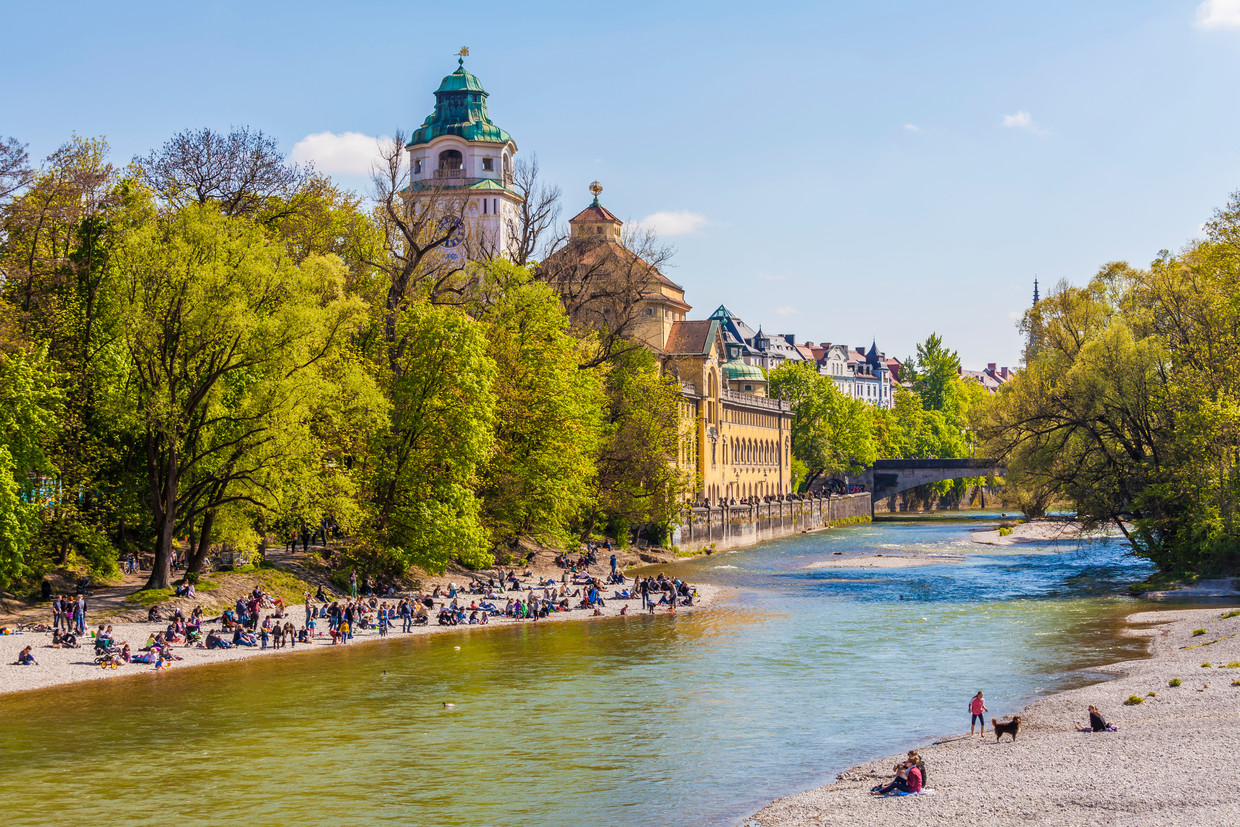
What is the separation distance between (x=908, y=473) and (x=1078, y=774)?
11466 centimetres

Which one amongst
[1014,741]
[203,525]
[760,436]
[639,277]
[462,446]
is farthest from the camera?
[760,436]

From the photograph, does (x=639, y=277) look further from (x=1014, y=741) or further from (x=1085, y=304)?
(x=1014, y=741)

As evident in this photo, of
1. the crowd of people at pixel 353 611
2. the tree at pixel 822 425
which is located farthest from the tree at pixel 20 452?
the tree at pixel 822 425

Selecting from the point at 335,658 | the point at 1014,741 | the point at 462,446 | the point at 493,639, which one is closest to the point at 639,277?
the point at 462,446

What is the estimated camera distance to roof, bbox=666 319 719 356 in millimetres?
106375

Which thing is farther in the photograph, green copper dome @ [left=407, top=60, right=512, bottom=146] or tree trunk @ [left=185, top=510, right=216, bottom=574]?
green copper dome @ [left=407, top=60, right=512, bottom=146]

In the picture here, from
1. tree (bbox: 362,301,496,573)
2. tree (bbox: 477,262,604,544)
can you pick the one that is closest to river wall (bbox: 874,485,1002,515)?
tree (bbox: 477,262,604,544)

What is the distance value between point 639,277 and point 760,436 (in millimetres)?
57900

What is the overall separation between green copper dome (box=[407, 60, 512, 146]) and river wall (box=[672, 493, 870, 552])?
44.7m

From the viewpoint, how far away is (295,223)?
178 ft

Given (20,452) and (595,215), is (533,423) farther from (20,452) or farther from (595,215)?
(595,215)

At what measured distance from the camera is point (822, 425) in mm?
140625

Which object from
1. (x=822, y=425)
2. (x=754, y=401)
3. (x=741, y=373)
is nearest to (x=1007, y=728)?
(x=754, y=401)

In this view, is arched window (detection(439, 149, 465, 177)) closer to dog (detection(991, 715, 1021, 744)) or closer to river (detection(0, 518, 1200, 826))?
river (detection(0, 518, 1200, 826))
